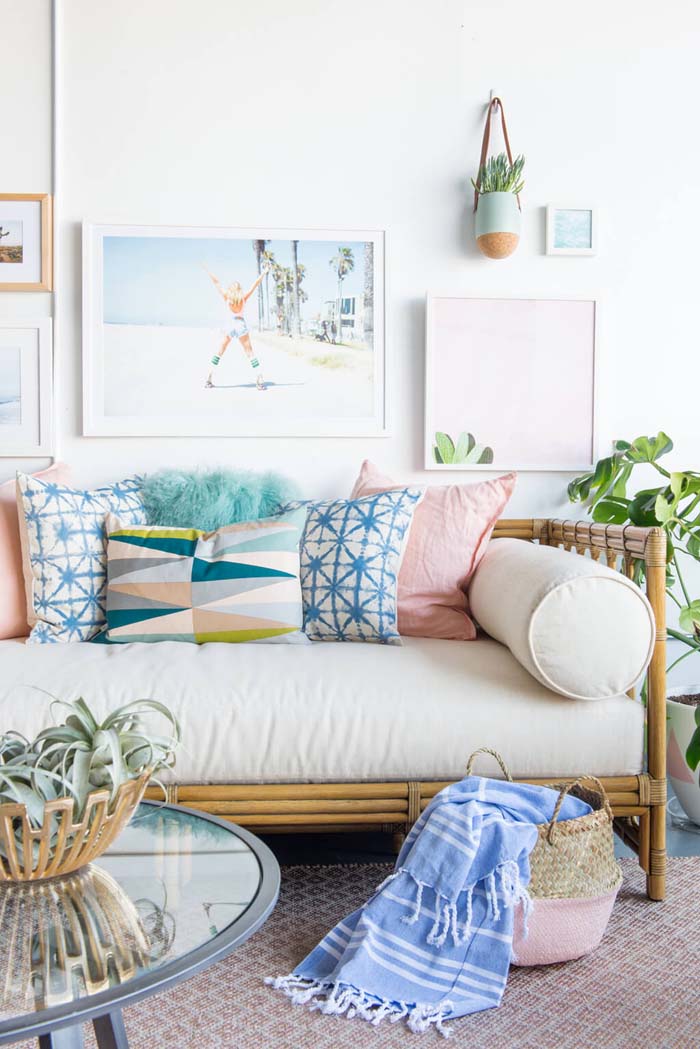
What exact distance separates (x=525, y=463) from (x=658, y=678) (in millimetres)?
937

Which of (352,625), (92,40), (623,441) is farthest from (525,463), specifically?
(92,40)

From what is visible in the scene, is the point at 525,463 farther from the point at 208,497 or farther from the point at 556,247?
the point at 208,497

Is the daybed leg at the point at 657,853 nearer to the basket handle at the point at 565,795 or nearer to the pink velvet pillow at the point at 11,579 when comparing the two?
the basket handle at the point at 565,795

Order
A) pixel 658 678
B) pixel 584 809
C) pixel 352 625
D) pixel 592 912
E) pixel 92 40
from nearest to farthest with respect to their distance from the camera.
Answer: pixel 592 912 < pixel 584 809 < pixel 658 678 < pixel 352 625 < pixel 92 40

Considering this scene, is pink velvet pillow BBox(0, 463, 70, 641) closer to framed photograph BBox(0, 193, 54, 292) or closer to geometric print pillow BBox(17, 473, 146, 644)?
geometric print pillow BBox(17, 473, 146, 644)

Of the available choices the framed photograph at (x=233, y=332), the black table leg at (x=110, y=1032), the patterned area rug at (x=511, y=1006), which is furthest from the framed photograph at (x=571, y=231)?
the black table leg at (x=110, y=1032)

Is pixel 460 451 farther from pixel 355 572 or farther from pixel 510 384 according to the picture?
pixel 355 572

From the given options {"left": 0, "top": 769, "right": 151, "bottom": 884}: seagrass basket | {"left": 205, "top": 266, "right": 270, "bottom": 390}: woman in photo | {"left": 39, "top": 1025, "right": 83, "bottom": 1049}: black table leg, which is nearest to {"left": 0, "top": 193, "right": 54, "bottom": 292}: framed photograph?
{"left": 205, "top": 266, "right": 270, "bottom": 390}: woman in photo

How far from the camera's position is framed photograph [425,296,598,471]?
2.56 meters

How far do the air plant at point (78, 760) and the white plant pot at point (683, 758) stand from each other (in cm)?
150

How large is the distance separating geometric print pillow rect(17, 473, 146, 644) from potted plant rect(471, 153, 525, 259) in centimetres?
133

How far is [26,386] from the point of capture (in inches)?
98.3

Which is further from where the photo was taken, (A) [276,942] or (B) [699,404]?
(B) [699,404]

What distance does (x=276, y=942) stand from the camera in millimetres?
1578
